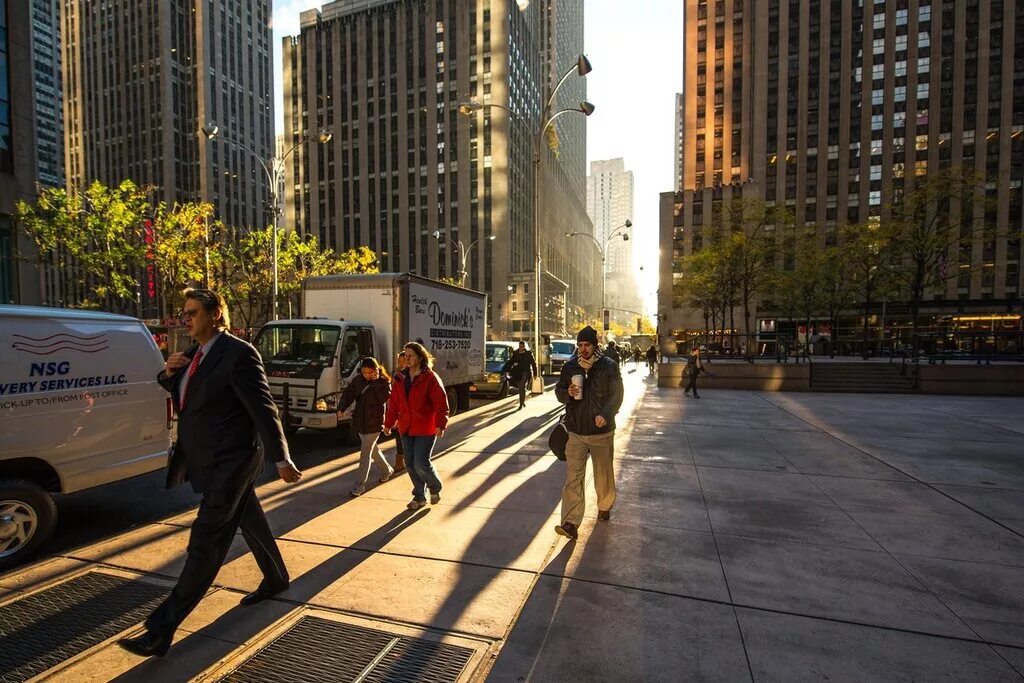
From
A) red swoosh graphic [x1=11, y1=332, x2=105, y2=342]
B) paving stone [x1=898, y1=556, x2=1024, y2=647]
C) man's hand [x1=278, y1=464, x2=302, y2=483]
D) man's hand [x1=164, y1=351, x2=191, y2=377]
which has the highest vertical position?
red swoosh graphic [x1=11, y1=332, x2=105, y2=342]

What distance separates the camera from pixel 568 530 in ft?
14.7

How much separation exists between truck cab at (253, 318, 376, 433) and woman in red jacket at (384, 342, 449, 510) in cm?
273

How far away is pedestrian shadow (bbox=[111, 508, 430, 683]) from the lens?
2645 mm

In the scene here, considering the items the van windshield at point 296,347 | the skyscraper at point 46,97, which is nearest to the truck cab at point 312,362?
the van windshield at point 296,347

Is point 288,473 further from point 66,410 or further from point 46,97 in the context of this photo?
point 46,97

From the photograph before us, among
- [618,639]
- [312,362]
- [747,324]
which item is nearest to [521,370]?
[312,362]

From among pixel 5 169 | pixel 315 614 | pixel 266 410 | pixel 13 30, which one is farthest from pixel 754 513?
pixel 13 30

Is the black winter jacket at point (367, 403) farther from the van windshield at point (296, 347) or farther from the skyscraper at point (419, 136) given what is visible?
the skyscraper at point (419, 136)

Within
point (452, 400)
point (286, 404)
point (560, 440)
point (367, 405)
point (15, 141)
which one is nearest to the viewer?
point (560, 440)

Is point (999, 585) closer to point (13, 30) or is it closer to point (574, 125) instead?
point (13, 30)

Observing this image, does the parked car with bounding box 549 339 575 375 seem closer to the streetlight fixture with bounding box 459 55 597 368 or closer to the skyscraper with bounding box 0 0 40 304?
the streetlight fixture with bounding box 459 55 597 368

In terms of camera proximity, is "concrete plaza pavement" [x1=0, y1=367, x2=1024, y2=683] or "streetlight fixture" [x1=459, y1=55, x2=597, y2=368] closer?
"concrete plaza pavement" [x1=0, y1=367, x2=1024, y2=683]

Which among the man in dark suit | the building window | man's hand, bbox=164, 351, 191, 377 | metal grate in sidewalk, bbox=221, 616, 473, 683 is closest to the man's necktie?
the man in dark suit

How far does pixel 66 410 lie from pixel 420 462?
10.3 feet
